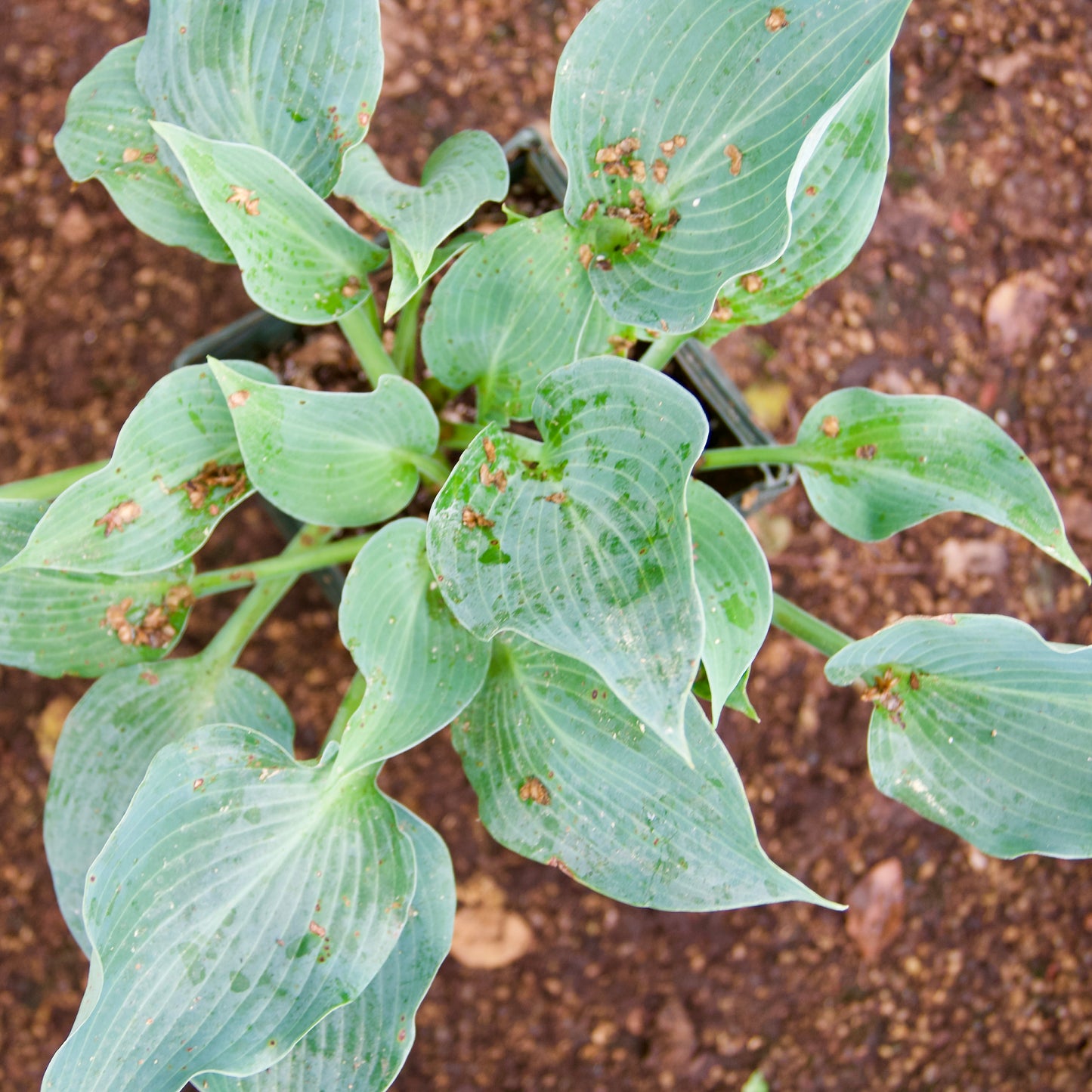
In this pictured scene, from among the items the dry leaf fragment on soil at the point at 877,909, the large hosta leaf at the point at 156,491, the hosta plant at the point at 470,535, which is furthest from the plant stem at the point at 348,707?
the dry leaf fragment on soil at the point at 877,909

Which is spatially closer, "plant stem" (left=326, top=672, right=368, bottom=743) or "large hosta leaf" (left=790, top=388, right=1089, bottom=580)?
"large hosta leaf" (left=790, top=388, right=1089, bottom=580)

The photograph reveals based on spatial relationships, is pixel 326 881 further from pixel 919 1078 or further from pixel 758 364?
pixel 919 1078

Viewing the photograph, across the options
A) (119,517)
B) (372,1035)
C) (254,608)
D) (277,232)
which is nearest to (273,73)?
(277,232)

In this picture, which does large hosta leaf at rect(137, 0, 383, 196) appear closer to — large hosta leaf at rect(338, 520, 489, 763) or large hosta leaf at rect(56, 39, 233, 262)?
large hosta leaf at rect(56, 39, 233, 262)

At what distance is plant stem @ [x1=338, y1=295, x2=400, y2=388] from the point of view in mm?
985

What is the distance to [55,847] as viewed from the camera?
0.92 metres

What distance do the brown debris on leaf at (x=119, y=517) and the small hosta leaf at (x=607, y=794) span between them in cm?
33

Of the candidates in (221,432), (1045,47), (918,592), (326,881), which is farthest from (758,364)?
(326,881)

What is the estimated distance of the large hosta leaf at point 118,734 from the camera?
92 centimetres

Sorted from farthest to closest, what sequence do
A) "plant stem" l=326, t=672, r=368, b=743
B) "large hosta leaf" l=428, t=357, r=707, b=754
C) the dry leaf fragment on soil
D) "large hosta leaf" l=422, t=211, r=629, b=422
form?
the dry leaf fragment on soil < "plant stem" l=326, t=672, r=368, b=743 < "large hosta leaf" l=422, t=211, r=629, b=422 < "large hosta leaf" l=428, t=357, r=707, b=754

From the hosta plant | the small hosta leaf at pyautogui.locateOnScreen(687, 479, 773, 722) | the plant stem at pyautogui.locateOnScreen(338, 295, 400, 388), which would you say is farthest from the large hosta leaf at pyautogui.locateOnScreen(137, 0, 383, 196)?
the small hosta leaf at pyautogui.locateOnScreen(687, 479, 773, 722)

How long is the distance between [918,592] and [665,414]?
2.97ft

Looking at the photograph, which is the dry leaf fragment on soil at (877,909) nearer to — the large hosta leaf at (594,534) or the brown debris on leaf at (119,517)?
the large hosta leaf at (594,534)

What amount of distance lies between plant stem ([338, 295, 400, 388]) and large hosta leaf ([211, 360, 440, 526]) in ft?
0.51
